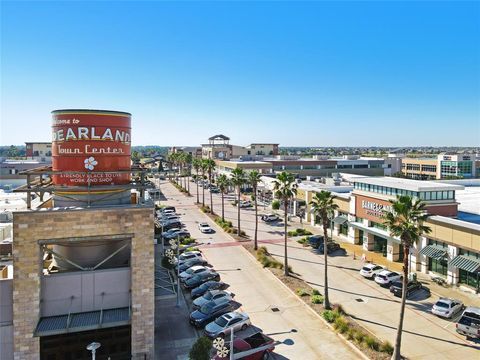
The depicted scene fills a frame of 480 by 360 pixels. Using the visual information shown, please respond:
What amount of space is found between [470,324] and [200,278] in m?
23.2

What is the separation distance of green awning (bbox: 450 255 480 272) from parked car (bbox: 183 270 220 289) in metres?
23.1

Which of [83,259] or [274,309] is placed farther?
[274,309]

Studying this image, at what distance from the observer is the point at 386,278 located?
37.1 meters

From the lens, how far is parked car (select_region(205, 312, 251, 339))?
1057 inches

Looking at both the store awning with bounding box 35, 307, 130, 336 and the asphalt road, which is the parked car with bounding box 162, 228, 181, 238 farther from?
the store awning with bounding box 35, 307, 130, 336

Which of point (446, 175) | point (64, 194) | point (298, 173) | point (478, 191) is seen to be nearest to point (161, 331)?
point (64, 194)

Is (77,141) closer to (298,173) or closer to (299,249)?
(299,249)

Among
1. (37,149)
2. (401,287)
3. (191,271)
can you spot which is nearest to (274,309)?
(191,271)

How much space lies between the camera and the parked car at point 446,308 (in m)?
30.3

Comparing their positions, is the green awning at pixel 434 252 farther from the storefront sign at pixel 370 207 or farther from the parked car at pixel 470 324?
the parked car at pixel 470 324

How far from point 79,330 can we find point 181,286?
16.9 meters

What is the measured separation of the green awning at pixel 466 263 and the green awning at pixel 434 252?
5.67ft

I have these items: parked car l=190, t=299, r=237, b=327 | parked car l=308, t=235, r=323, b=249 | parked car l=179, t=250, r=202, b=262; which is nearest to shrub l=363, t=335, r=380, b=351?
parked car l=190, t=299, r=237, b=327

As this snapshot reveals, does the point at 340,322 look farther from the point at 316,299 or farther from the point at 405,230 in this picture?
the point at 405,230
